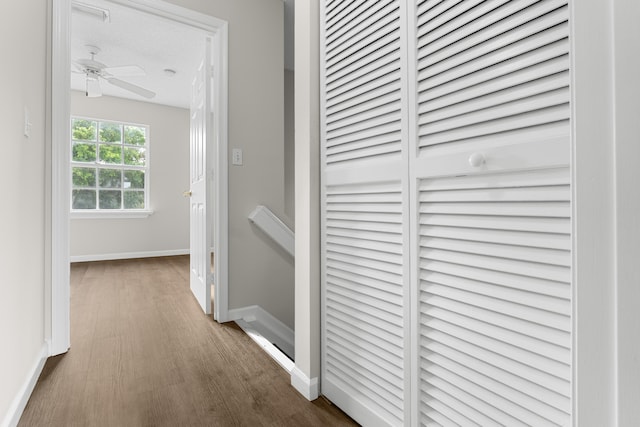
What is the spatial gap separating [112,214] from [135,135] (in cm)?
124

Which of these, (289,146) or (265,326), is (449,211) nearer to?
(265,326)

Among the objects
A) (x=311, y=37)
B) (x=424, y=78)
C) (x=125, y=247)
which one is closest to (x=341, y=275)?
(x=424, y=78)

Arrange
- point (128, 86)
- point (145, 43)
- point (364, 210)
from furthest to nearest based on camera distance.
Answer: point (128, 86)
point (145, 43)
point (364, 210)

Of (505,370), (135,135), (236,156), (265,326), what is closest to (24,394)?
(265,326)

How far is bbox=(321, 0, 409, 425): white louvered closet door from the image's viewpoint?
3.34 ft

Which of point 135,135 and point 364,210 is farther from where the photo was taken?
point 135,135

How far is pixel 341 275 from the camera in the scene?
1.25 metres

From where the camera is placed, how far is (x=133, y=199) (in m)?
5.08

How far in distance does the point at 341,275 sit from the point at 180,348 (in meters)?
1.13

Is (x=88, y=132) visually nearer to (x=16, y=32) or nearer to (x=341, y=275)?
(x=16, y=32)

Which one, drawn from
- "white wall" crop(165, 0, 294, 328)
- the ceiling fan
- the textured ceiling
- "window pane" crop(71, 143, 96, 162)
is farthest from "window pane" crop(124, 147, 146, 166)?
"white wall" crop(165, 0, 294, 328)

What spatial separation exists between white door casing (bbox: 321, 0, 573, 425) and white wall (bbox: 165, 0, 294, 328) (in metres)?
1.15

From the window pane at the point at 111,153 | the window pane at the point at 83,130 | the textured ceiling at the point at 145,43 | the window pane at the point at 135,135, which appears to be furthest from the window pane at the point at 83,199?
the textured ceiling at the point at 145,43

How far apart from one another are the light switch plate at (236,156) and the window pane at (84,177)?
144 inches
